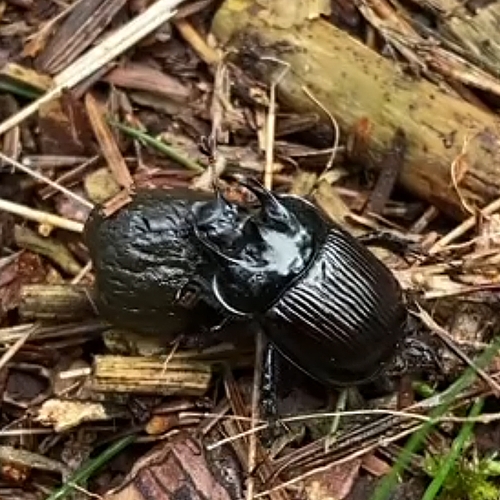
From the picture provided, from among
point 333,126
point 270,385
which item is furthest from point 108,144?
point 270,385

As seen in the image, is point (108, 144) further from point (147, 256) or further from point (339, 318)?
point (339, 318)

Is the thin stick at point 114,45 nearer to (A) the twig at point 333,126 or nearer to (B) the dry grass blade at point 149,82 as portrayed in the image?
(B) the dry grass blade at point 149,82

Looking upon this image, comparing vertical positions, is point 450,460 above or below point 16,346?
below

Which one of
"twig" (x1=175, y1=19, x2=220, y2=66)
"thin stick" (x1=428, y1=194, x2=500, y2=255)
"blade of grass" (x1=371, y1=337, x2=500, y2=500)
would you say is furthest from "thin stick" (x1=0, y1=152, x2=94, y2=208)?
"blade of grass" (x1=371, y1=337, x2=500, y2=500)

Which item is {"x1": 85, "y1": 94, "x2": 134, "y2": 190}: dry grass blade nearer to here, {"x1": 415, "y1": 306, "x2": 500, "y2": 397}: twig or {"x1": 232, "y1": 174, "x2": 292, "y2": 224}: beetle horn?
{"x1": 232, "y1": 174, "x2": 292, "y2": 224}: beetle horn

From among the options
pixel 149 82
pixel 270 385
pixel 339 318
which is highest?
pixel 149 82

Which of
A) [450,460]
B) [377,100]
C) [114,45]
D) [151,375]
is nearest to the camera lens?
[450,460]

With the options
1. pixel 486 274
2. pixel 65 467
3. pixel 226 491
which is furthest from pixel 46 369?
pixel 486 274
